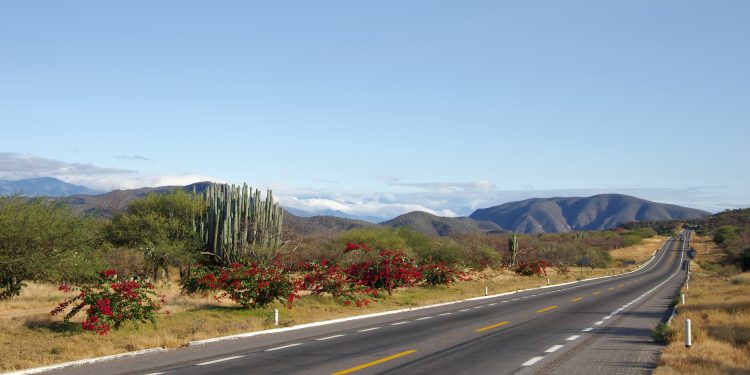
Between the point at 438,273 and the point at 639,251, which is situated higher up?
the point at 438,273

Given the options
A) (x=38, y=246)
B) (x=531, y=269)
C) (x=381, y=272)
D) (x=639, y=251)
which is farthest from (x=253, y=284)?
(x=639, y=251)

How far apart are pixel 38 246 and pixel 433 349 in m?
17.5

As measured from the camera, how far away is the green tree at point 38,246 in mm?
24047

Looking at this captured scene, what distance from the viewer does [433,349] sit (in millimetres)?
14617

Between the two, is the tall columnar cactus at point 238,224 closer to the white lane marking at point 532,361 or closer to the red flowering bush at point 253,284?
the red flowering bush at point 253,284

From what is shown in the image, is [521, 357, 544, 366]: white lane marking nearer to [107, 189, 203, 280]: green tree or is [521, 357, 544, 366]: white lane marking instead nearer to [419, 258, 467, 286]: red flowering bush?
[107, 189, 203, 280]: green tree

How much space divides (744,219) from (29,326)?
193926 millimetres

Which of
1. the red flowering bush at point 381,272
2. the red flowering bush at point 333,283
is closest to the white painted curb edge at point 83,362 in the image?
the red flowering bush at point 333,283

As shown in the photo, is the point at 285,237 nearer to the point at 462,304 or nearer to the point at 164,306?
the point at 462,304

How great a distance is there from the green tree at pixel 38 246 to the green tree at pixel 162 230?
6.40 m

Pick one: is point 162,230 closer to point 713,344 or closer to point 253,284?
point 253,284

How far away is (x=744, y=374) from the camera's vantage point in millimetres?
10742

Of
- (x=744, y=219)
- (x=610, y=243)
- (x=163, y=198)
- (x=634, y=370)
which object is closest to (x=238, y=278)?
(x=634, y=370)

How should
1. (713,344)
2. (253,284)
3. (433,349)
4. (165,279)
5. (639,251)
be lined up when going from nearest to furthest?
(713,344), (433,349), (253,284), (165,279), (639,251)
